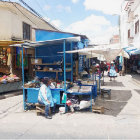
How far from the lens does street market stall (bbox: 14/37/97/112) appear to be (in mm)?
6309

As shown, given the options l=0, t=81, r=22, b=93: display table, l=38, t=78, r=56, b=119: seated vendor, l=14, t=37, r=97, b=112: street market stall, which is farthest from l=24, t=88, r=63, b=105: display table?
l=0, t=81, r=22, b=93: display table

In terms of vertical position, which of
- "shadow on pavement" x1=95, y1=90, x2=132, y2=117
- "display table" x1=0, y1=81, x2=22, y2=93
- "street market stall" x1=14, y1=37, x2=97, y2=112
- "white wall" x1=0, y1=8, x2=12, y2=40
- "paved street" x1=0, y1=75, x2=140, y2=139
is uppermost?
"white wall" x1=0, y1=8, x2=12, y2=40

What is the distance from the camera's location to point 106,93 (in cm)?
835

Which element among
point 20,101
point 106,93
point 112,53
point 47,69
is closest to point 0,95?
point 20,101

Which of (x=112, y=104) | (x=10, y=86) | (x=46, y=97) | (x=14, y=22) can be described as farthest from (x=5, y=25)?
(x=112, y=104)

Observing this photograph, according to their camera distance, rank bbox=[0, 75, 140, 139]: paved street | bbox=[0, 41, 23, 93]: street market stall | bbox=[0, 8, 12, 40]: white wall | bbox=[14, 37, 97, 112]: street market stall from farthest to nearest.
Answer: bbox=[0, 8, 12, 40]: white wall < bbox=[0, 41, 23, 93]: street market stall < bbox=[14, 37, 97, 112]: street market stall < bbox=[0, 75, 140, 139]: paved street

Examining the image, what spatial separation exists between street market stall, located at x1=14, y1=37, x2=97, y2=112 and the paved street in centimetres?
73

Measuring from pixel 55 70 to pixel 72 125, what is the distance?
3.15m

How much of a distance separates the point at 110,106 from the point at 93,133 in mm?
2809

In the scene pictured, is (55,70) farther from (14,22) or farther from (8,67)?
(14,22)

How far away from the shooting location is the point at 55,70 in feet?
24.8

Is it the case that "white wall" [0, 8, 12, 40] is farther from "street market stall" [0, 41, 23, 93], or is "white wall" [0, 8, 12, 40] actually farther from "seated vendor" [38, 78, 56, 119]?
"seated vendor" [38, 78, 56, 119]

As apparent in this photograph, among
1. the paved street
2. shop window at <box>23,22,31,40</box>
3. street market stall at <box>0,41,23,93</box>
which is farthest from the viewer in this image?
shop window at <box>23,22,31,40</box>

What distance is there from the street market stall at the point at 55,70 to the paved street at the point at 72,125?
2.40ft
